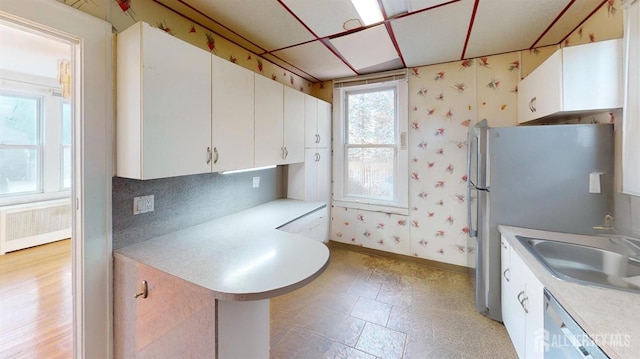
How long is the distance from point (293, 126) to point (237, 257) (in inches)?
63.9

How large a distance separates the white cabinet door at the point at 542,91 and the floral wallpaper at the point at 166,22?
Answer: 8.22 feet

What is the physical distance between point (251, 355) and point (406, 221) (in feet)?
8.06

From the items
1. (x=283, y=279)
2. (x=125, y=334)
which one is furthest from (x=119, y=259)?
(x=283, y=279)

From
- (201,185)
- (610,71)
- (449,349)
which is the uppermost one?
(610,71)

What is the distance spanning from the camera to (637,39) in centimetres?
135

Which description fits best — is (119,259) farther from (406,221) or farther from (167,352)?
(406,221)

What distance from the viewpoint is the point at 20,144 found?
376 centimetres

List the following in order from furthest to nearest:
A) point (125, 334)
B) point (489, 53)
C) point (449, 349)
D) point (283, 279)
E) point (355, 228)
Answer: point (355, 228) < point (489, 53) < point (449, 349) < point (125, 334) < point (283, 279)

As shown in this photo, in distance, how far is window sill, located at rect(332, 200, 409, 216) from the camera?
10.5 ft

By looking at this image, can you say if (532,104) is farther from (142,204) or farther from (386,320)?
(142,204)

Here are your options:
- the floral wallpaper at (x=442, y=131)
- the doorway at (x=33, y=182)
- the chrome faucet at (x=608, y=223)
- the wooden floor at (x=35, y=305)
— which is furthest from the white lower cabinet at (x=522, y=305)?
the doorway at (x=33, y=182)

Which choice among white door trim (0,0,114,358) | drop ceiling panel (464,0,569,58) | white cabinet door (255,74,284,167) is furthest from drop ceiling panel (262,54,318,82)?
drop ceiling panel (464,0,569,58)

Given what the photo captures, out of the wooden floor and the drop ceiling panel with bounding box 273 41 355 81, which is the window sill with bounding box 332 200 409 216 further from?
the wooden floor

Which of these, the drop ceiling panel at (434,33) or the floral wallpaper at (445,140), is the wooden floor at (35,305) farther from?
the drop ceiling panel at (434,33)
